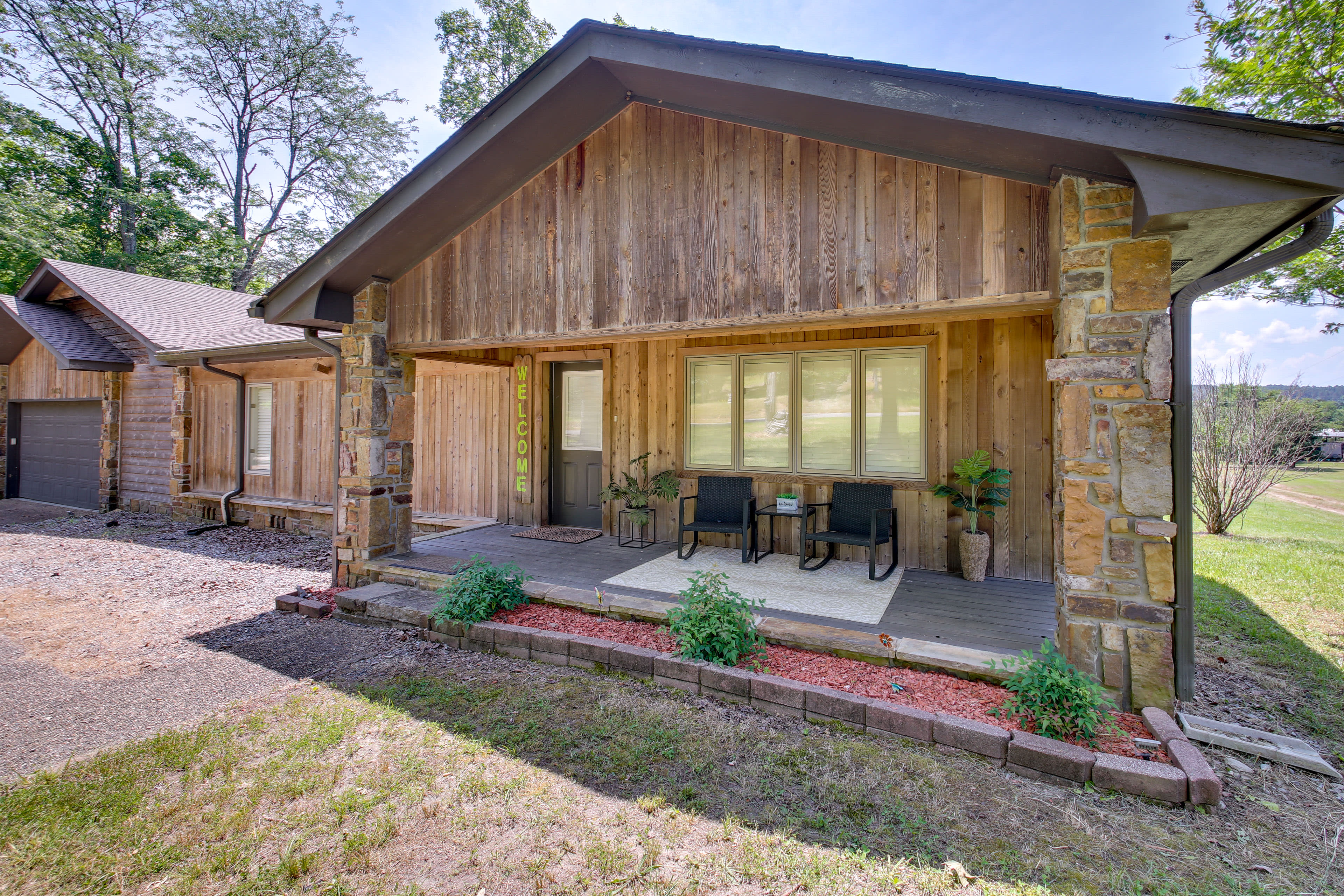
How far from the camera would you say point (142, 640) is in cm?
433

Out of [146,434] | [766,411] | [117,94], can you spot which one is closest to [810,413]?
[766,411]

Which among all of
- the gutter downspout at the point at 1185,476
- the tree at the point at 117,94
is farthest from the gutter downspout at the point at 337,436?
the tree at the point at 117,94

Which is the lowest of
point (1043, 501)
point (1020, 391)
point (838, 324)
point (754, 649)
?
point (754, 649)

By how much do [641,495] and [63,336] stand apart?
10797 mm

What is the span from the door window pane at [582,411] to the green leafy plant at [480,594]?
278 centimetres

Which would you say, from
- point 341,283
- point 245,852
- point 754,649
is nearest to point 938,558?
point 754,649

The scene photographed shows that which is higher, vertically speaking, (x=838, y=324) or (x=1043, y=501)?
(x=838, y=324)

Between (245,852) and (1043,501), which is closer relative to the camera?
(245,852)

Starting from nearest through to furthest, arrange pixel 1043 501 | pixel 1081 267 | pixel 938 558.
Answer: pixel 1081 267 → pixel 1043 501 → pixel 938 558

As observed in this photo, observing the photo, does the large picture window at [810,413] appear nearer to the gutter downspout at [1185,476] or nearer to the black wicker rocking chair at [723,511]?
the black wicker rocking chair at [723,511]

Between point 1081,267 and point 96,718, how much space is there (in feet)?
18.4

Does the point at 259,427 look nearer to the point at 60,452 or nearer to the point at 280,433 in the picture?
the point at 280,433

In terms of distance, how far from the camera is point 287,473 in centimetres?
892

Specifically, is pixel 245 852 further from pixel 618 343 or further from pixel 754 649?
pixel 618 343
